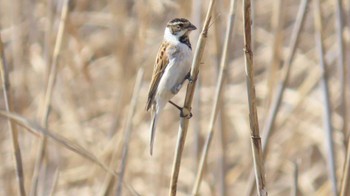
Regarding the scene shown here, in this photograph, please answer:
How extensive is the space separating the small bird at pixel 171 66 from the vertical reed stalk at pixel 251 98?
0.55 m

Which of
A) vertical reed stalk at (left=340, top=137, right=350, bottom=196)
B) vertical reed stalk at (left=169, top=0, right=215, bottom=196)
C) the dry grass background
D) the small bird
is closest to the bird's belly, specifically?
the small bird

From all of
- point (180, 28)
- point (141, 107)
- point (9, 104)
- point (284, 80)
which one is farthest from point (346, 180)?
point (141, 107)

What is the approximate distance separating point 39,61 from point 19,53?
77 cm

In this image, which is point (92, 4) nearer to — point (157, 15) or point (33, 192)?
point (157, 15)

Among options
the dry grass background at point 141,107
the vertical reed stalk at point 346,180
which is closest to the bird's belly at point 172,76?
the vertical reed stalk at point 346,180

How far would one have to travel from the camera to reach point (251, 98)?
155cm

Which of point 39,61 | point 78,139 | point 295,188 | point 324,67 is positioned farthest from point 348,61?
point 39,61

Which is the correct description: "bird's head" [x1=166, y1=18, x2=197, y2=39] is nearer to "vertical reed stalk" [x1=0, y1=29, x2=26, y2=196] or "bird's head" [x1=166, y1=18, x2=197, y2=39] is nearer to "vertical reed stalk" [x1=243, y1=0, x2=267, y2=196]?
"vertical reed stalk" [x1=0, y1=29, x2=26, y2=196]

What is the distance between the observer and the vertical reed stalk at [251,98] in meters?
1.50

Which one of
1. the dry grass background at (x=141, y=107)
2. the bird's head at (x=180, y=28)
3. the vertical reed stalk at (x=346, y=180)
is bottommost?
the dry grass background at (x=141, y=107)

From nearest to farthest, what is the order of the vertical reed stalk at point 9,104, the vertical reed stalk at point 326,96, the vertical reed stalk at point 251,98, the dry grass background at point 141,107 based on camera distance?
1. the vertical reed stalk at point 251,98
2. the vertical reed stalk at point 9,104
3. the vertical reed stalk at point 326,96
4. the dry grass background at point 141,107

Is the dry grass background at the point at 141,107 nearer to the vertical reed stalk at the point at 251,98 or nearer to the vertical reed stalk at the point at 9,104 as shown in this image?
the vertical reed stalk at the point at 9,104

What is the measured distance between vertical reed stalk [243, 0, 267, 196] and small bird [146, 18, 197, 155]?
548 millimetres

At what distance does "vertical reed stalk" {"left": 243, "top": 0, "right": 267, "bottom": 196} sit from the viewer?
1502mm
